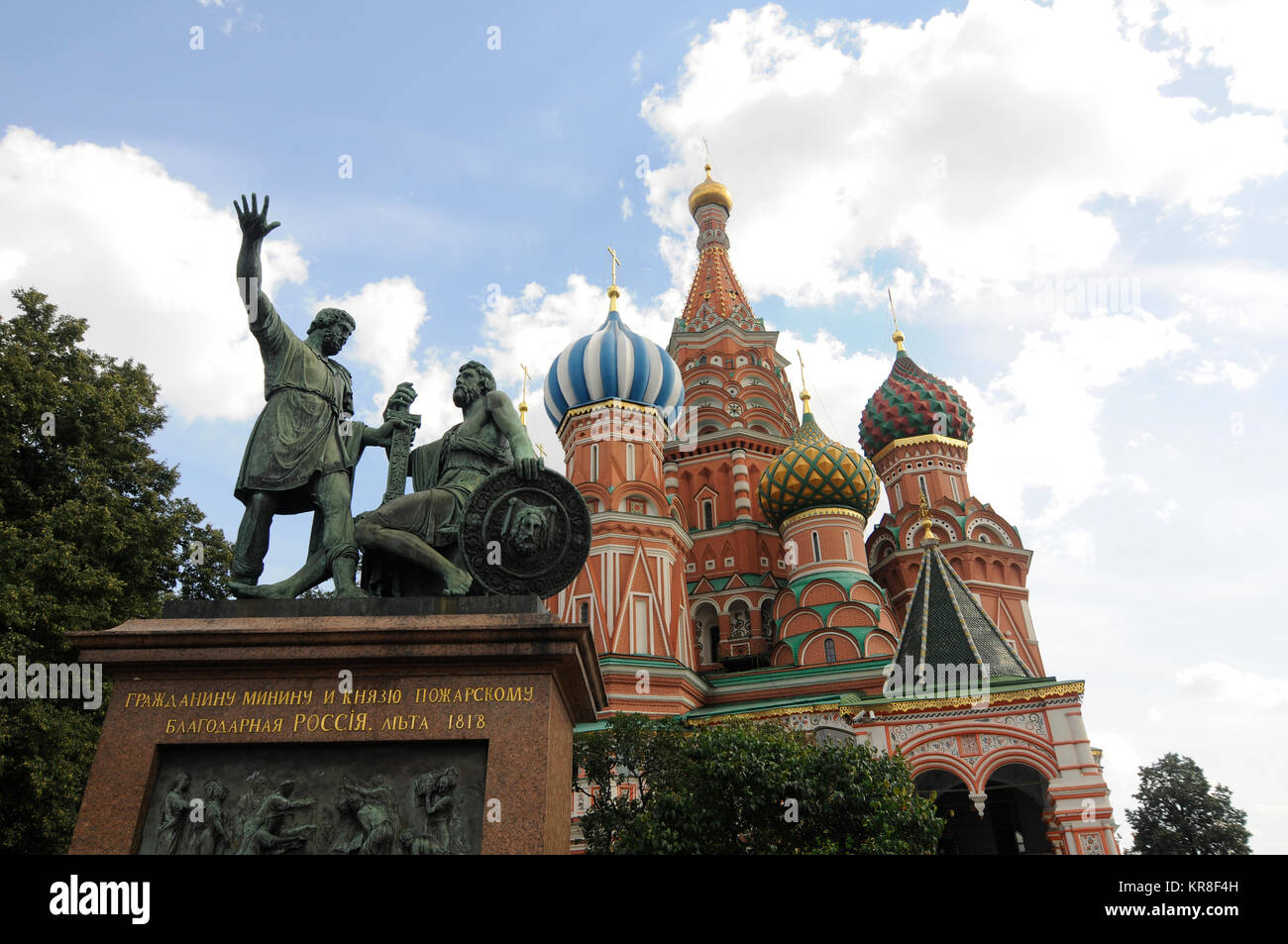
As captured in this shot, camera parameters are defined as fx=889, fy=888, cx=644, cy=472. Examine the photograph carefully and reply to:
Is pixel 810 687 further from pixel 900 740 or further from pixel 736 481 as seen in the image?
pixel 736 481

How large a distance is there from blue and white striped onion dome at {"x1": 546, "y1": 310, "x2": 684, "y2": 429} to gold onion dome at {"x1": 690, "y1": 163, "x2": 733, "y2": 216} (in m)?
16.4

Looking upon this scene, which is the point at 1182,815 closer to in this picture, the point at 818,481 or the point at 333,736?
the point at 818,481

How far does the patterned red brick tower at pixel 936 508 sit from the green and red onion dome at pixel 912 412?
0.04m

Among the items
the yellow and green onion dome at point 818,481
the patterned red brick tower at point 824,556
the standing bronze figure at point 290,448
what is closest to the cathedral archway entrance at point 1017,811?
the patterned red brick tower at point 824,556

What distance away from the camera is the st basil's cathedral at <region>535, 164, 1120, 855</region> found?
66.1 feet

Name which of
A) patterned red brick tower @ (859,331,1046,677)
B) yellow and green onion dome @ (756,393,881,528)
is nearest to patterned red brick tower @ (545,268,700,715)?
yellow and green onion dome @ (756,393,881,528)

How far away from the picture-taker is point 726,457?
3675cm

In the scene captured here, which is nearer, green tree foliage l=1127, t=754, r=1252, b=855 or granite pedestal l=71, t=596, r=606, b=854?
granite pedestal l=71, t=596, r=606, b=854

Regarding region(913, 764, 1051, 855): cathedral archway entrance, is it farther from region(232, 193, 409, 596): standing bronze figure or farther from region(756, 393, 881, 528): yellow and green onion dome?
region(232, 193, 409, 596): standing bronze figure

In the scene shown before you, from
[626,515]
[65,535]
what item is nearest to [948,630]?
[626,515]

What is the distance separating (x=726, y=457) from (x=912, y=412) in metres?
7.92

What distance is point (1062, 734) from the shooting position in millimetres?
19375

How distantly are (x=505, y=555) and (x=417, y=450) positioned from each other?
1620 mm
